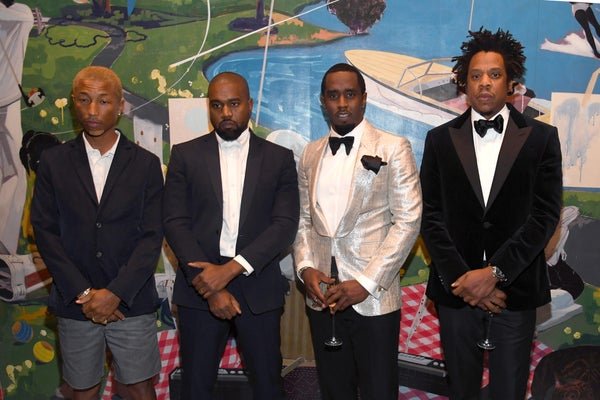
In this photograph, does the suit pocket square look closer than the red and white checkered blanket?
Yes

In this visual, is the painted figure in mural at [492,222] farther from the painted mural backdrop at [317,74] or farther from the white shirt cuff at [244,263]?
the painted mural backdrop at [317,74]

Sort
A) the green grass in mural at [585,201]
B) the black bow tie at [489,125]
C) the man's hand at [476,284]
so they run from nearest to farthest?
1. the man's hand at [476,284]
2. the black bow tie at [489,125]
3. the green grass in mural at [585,201]

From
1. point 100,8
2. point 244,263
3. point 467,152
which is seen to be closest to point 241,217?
point 244,263

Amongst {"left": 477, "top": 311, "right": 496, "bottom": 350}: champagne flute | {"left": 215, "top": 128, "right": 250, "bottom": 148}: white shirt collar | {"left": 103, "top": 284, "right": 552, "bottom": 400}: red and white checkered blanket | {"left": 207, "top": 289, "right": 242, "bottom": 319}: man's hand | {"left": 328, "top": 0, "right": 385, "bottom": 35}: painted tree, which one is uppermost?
{"left": 328, "top": 0, "right": 385, "bottom": 35}: painted tree

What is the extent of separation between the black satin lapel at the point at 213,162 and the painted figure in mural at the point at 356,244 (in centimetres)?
43

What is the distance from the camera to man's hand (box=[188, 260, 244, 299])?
2.56m

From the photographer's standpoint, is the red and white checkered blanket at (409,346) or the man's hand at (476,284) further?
the red and white checkered blanket at (409,346)

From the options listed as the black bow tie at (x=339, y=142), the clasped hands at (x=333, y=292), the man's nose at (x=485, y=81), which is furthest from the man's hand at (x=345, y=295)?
the man's nose at (x=485, y=81)

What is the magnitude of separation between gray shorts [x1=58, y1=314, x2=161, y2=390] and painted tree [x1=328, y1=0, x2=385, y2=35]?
6.89 feet

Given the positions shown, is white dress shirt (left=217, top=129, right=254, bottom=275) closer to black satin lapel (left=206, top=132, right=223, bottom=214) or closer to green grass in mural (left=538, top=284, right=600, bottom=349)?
black satin lapel (left=206, top=132, right=223, bottom=214)

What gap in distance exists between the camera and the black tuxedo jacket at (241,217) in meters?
2.65

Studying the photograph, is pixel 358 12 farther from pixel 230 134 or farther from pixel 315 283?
pixel 315 283

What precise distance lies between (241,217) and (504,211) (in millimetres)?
1146

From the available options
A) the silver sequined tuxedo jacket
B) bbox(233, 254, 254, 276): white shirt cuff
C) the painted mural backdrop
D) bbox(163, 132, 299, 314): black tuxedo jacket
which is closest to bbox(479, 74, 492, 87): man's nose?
the silver sequined tuxedo jacket
